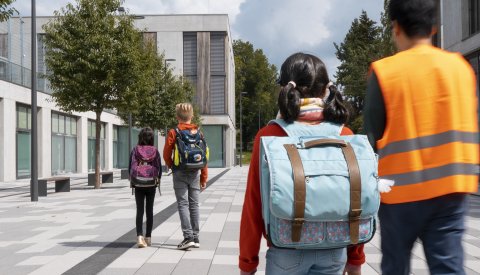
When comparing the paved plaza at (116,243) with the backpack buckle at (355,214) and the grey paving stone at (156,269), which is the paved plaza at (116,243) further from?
the backpack buckle at (355,214)

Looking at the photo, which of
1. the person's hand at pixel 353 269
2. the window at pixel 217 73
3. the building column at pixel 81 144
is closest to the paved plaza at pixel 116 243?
the person's hand at pixel 353 269

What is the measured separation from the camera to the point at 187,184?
22.9ft

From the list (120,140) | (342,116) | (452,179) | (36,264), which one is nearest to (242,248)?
(342,116)

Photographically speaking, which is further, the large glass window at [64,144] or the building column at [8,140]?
the large glass window at [64,144]

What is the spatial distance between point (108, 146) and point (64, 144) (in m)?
8.59

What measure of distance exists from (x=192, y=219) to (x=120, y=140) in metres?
39.6

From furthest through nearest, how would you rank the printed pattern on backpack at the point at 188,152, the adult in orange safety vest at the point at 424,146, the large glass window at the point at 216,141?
1. the large glass window at the point at 216,141
2. the printed pattern on backpack at the point at 188,152
3. the adult in orange safety vest at the point at 424,146

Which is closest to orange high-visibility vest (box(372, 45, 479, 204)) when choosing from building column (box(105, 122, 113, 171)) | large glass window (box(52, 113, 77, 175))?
large glass window (box(52, 113, 77, 175))

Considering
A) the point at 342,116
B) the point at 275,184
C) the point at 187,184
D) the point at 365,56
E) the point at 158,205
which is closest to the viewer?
the point at 275,184

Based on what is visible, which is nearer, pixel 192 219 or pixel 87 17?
pixel 192 219

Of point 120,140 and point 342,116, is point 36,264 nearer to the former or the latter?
point 342,116

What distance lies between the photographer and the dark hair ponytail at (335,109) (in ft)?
7.39

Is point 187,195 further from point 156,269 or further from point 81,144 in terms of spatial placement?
point 81,144

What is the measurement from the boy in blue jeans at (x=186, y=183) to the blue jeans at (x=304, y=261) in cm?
471
